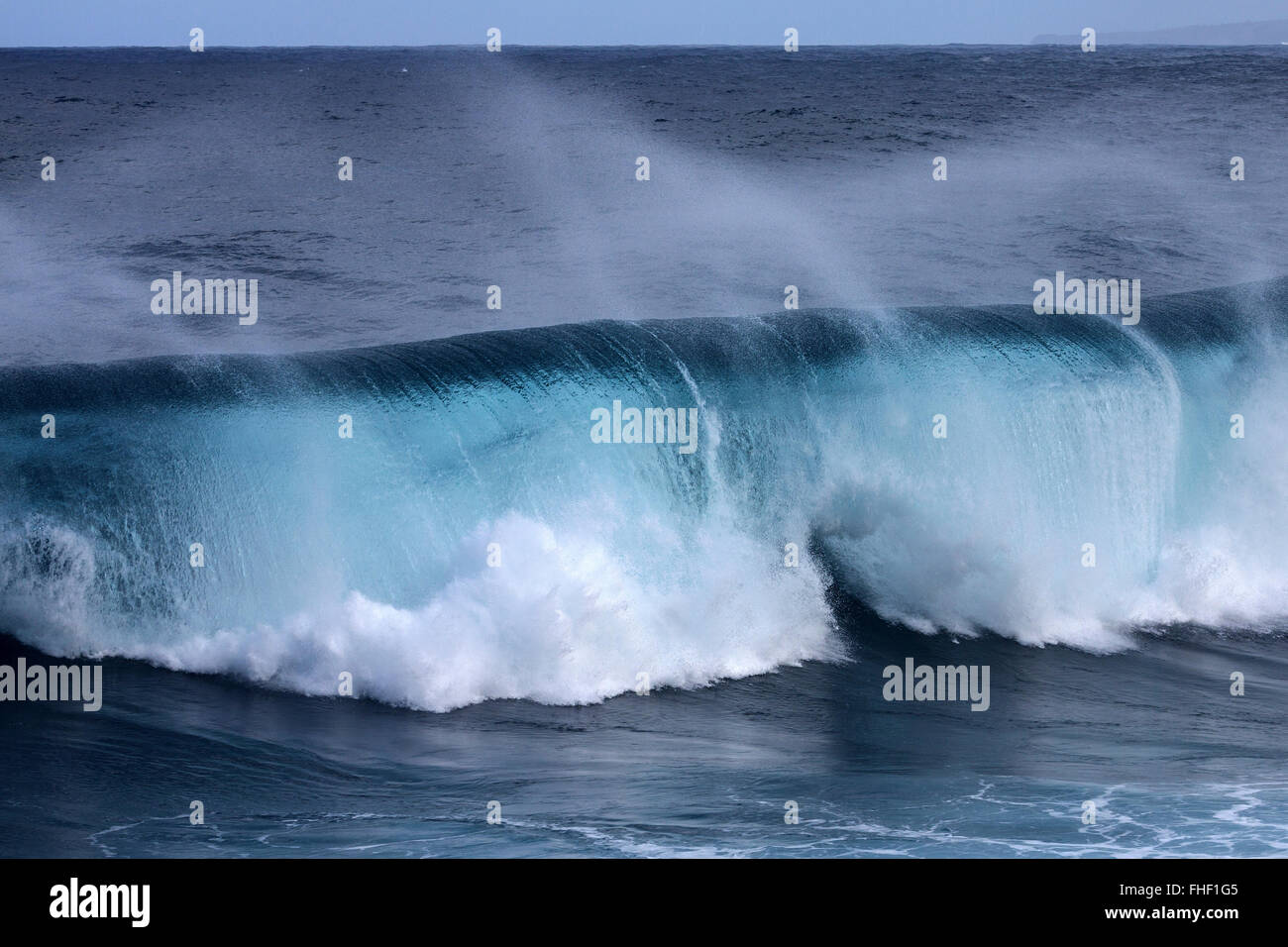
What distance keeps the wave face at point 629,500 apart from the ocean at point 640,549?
34 mm

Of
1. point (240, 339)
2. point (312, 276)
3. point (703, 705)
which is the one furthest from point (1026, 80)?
point (703, 705)

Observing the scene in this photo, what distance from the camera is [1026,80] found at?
44.8m

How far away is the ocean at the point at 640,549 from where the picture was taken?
8812mm

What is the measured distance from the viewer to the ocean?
8812 millimetres

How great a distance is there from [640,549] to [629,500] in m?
0.44

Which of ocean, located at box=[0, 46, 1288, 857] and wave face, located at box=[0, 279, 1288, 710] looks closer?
ocean, located at box=[0, 46, 1288, 857]

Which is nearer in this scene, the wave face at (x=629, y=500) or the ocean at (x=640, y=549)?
the ocean at (x=640, y=549)

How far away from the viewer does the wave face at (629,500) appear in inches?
432

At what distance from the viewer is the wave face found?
11.0m

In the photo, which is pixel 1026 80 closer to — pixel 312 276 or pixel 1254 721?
pixel 312 276

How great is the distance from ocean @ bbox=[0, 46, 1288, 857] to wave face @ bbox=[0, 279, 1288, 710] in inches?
1.4

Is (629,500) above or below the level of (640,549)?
above

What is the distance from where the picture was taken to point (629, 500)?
12.1 meters

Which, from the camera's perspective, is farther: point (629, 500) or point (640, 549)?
point (629, 500)
